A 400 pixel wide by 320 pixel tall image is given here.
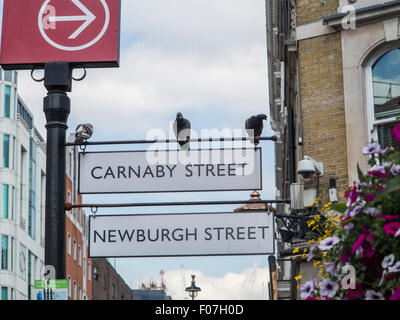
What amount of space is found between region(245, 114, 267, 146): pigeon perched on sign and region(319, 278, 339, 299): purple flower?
323cm

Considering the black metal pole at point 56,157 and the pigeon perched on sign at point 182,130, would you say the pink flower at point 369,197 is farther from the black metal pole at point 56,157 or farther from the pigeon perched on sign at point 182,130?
the pigeon perched on sign at point 182,130

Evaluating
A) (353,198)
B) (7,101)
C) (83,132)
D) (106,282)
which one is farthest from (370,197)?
(106,282)

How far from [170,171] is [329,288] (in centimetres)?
339

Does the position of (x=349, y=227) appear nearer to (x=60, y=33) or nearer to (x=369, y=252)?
(x=369, y=252)

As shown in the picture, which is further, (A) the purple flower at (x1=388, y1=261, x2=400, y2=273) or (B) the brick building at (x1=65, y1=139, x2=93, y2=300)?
(B) the brick building at (x1=65, y1=139, x2=93, y2=300)

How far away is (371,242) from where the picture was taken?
10.9 ft

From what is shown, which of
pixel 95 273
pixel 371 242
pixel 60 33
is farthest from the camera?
pixel 95 273

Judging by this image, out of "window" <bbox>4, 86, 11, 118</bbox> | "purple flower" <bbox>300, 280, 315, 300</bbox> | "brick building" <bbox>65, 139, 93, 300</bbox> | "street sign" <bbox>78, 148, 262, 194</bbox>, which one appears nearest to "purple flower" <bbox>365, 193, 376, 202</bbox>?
"purple flower" <bbox>300, 280, 315, 300</bbox>

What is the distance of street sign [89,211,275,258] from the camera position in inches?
257

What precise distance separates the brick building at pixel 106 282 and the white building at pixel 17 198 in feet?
54.6

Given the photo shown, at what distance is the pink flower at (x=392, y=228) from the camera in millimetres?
3242

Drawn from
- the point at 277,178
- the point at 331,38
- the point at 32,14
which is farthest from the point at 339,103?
the point at 277,178

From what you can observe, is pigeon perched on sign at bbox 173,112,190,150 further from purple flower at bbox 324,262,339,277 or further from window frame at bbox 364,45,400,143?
window frame at bbox 364,45,400,143
